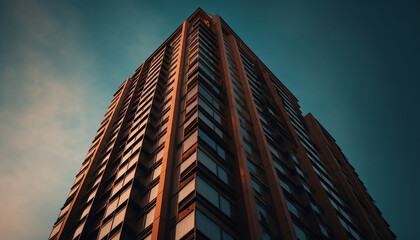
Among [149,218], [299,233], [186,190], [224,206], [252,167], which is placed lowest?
[299,233]

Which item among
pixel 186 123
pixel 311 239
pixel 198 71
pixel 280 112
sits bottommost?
pixel 311 239

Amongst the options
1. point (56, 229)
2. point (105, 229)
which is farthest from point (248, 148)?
point (56, 229)

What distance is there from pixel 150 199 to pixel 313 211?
13737 millimetres

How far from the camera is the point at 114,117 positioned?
4838 cm

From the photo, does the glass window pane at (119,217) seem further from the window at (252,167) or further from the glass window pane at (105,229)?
the window at (252,167)

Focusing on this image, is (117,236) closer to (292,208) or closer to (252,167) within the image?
(252,167)

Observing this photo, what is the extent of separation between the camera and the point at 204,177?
21.6 metres

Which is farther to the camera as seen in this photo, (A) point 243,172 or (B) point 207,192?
(A) point 243,172

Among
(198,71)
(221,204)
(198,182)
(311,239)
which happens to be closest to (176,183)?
(198,182)

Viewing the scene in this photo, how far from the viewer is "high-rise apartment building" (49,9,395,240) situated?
20.0m

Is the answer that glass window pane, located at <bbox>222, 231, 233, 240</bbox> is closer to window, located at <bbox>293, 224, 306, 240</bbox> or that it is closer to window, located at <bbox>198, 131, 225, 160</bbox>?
window, located at <bbox>198, 131, 225, 160</bbox>

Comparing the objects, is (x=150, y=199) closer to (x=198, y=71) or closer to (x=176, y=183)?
(x=176, y=183)

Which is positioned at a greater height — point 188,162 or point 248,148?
point 248,148

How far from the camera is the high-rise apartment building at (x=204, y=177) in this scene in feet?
65.6
